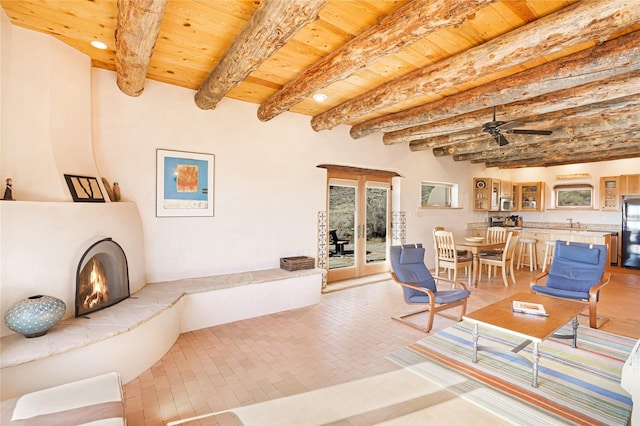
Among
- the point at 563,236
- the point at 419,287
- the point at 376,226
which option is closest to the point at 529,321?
the point at 419,287

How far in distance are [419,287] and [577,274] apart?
2394mm

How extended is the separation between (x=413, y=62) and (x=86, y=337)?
3.79 m

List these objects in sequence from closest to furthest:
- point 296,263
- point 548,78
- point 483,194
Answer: point 548,78, point 296,263, point 483,194

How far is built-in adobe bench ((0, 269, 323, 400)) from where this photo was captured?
2.14 m

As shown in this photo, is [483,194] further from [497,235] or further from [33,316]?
[33,316]

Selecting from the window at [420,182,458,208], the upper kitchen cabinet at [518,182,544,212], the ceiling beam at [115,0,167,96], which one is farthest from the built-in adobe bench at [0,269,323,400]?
the upper kitchen cabinet at [518,182,544,212]

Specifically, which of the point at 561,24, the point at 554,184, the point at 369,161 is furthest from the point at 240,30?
the point at 554,184

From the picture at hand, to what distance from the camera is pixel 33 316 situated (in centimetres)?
223

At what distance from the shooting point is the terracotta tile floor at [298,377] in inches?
88.0

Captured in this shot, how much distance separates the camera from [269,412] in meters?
2.27

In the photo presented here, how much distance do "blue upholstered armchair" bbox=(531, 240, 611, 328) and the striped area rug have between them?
475mm

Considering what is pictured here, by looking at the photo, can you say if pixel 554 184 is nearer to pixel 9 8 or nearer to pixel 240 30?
pixel 240 30

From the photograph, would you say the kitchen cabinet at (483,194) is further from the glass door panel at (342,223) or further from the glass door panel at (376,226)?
the glass door panel at (342,223)

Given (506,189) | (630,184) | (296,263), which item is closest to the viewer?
(296,263)
